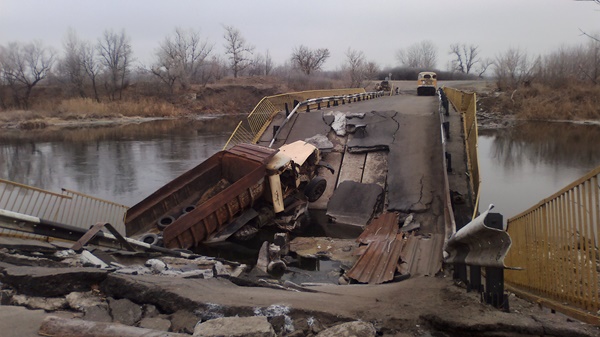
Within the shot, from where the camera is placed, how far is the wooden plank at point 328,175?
1230cm

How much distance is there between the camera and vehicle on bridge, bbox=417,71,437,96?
35156 millimetres

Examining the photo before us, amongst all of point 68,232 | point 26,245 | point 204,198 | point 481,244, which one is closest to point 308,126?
point 204,198

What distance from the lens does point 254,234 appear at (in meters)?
10.7

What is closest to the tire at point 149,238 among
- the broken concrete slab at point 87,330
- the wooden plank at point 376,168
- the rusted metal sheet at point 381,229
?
the rusted metal sheet at point 381,229

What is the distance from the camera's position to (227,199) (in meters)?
10.0

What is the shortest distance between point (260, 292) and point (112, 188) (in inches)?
522

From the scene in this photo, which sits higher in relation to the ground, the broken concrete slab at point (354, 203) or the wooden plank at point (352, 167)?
the wooden plank at point (352, 167)

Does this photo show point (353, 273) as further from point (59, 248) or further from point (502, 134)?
point (502, 134)

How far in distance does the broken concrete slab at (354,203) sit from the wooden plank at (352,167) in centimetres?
45

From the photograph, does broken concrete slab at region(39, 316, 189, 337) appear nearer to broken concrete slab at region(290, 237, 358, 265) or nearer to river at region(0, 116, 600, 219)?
broken concrete slab at region(290, 237, 358, 265)

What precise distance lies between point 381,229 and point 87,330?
7381mm

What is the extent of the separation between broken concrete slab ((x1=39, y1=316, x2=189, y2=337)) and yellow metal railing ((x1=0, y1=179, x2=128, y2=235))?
579cm

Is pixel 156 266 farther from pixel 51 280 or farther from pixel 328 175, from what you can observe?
pixel 328 175

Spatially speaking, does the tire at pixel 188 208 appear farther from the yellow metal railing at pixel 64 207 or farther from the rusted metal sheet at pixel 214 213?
the yellow metal railing at pixel 64 207
